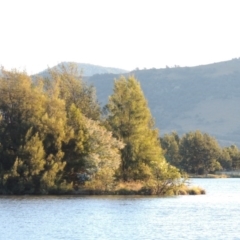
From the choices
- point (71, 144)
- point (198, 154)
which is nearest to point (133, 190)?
point (71, 144)

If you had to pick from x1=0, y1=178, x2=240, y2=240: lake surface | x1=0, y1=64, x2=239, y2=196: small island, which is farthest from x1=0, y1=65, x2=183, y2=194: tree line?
x1=0, y1=178, x2=240, y2=240: lake surface

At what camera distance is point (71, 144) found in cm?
7325

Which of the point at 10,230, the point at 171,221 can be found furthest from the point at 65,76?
the point at 10,230

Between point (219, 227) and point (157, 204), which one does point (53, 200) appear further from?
point (219, 227)

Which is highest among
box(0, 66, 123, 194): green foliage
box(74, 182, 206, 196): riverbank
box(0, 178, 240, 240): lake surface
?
box(0, 66, 123, 194): green foliage

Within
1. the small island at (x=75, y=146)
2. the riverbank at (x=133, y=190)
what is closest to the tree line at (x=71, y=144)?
the small island at (x=75, y=146)

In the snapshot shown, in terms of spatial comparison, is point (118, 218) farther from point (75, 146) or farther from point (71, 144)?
point (71, 144)

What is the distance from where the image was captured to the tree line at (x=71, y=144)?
2751 inches

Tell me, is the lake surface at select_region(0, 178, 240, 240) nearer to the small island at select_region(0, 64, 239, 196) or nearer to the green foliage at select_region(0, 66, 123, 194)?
the small island at select_region(0, 64, 239, 196)

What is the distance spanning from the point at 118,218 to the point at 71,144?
23.2 meters

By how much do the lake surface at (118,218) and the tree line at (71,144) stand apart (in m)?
2.65

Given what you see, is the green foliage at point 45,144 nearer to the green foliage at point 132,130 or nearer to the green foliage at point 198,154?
the green foliage at point 132,130

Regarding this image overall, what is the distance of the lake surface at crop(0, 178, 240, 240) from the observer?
4175 cm

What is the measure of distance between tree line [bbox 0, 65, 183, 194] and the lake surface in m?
2.65
